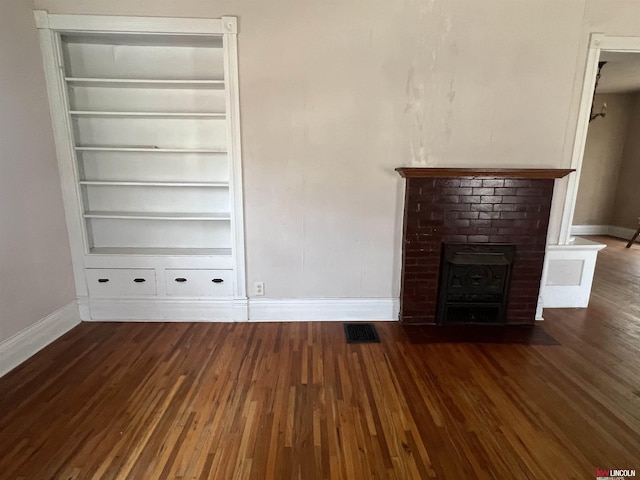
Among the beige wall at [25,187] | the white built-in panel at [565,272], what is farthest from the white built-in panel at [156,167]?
the white built-in panel at [565,272]

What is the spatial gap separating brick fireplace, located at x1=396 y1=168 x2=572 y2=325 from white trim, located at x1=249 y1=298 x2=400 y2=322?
0.23 m

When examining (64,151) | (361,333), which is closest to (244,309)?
(361,333)

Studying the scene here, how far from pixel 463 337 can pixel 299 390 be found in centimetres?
145

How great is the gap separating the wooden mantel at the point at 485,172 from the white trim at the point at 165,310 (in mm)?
1821

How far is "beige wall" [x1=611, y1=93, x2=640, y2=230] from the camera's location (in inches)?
240

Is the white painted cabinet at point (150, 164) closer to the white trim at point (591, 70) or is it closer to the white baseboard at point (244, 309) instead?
the white baseboard at point (244, 309)

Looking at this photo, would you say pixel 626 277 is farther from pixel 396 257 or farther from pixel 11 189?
pixel 11 189

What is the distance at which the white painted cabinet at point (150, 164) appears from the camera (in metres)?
2.73

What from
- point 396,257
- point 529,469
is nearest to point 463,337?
point 396,257

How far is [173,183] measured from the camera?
9.31 ft

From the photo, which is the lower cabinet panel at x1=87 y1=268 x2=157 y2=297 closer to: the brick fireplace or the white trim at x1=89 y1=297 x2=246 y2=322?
the white trim at x1=89 y1=297 x2=246 y2=322

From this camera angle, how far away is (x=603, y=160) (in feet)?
20.9

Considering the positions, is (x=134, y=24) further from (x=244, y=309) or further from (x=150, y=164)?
(x=244, y=309)

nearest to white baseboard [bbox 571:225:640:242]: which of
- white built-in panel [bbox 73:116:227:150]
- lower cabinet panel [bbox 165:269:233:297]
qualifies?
lower cabinet panel [bbox 165:269:233:297]
